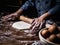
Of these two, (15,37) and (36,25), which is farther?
(36,25)

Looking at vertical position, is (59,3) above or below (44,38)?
above

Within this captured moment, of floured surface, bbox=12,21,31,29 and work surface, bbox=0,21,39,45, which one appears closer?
work surface, bbox=0,21,39,45

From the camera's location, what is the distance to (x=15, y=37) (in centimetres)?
108

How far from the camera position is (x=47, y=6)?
149cm

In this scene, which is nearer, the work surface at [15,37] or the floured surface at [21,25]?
the work surface at [15,37]

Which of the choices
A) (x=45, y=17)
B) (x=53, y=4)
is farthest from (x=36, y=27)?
(x=53, y=4)

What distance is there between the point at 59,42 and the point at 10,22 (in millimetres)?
654

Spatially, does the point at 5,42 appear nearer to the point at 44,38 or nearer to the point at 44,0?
the point at 44,38

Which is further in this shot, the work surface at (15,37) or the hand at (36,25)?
the hand at (36,25)

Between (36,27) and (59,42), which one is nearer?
(59,42)

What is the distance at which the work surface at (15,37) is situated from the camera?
101cm

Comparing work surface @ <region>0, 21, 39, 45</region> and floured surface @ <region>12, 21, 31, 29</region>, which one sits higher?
floured surface @ <region>12, 21, 31, 29</region>

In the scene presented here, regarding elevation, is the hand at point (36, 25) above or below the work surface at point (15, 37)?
above

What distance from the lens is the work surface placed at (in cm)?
101
